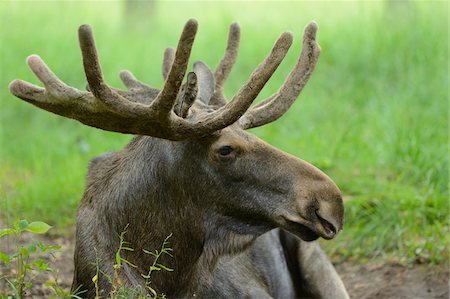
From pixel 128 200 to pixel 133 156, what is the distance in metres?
0.25

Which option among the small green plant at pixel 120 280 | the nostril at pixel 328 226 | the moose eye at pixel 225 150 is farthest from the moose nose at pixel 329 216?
the small green plant at pixel 120 280

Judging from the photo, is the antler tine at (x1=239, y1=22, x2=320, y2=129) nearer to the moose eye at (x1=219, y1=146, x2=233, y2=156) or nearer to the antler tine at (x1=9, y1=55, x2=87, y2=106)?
the moose eye at (x1=219, y1=146, x2=233, y2=156)

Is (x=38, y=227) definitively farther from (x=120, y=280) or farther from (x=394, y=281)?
(x=394, y=281)

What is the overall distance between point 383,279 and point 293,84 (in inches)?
72.7

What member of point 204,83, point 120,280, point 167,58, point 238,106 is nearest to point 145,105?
point 238,106

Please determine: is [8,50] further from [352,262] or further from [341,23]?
[352,262]

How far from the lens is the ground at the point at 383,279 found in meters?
6.12

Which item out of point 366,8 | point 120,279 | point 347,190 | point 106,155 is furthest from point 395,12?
point 120,279

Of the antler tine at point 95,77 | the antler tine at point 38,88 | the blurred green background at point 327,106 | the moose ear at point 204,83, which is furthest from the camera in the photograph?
the blurred green background at point 327,106

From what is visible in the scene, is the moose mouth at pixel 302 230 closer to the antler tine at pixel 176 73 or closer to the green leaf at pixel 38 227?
the antler tine at pixel 176 73

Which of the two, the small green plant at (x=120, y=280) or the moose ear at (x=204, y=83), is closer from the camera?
the small green plant at (x=120, y=280)

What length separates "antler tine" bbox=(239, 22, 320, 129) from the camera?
207 inches

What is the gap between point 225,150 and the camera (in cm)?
479

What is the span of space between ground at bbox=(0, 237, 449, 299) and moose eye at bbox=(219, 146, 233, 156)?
1714 mm
